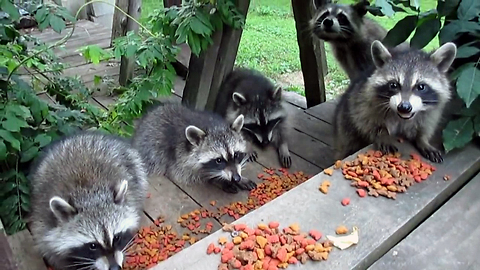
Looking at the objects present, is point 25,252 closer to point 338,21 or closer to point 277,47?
point 338,21

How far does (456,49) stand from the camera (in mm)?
1961

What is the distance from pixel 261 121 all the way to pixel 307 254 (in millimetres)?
1770

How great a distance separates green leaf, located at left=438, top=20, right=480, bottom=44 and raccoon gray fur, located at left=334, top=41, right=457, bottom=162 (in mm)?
42

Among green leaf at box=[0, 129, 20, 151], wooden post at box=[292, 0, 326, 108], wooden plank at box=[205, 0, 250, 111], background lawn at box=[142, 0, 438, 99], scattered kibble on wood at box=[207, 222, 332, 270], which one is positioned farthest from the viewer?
background lawn at box=[142, 0, 438, 99]

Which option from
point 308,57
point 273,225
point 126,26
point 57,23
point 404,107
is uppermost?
point 404,107

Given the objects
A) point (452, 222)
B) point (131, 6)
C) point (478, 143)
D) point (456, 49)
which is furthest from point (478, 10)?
point (131, 6)

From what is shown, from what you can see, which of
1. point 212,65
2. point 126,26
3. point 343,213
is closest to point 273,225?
point 343,213

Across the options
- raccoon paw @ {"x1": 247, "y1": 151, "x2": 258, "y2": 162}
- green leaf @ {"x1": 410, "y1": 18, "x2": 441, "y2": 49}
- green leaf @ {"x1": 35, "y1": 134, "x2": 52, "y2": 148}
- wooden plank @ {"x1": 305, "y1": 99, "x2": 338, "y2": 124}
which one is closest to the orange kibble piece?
green leaf @ {"x1": 410, "y1": 18, "x2": 441, "y2": 49}

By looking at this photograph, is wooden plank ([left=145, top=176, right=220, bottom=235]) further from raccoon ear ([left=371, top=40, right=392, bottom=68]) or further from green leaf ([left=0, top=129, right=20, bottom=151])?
raccoon ear ([left=371, top=40, right=392, bottom=68])

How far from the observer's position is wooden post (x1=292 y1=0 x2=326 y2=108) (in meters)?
3.36

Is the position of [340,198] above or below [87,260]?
Answer: above

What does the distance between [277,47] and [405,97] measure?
3998 mm

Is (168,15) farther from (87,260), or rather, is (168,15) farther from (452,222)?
(452,222)

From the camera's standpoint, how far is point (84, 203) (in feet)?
6.00
